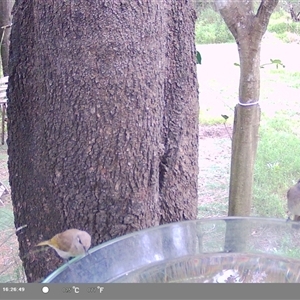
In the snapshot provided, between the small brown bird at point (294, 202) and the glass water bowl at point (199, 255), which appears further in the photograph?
the small brown bird at point (294, 202)

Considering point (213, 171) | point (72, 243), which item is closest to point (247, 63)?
point (72, 243)

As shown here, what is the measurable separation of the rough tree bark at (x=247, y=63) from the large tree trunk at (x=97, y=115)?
11.8 inches

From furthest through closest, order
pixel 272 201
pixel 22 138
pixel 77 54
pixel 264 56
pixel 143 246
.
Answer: pixel 264 56 < pixel 272 201 < pixel 22 138 < pixel 77 54 < pixel 143 246

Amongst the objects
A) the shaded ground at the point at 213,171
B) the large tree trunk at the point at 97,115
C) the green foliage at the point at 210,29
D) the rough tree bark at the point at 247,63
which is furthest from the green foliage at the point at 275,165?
the green foliage at the point at 210,29

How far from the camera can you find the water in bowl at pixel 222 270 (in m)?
1.19

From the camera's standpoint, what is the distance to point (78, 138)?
1.50m

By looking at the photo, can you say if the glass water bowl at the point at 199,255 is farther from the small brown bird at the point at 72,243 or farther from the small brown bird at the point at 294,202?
the small brown bird at the point at 294,202

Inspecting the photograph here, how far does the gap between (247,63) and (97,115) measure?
0.71 meters

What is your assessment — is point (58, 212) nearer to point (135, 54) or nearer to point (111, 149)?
point (111, 149)

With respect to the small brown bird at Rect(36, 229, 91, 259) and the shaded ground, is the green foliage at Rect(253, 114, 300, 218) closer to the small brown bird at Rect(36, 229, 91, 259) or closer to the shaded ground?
the shaded ground

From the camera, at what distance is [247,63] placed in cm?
194

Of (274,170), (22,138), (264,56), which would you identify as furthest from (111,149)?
(264,56)

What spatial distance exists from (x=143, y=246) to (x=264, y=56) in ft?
17.8

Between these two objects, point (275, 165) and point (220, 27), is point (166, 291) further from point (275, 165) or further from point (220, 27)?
point (220, 27)
